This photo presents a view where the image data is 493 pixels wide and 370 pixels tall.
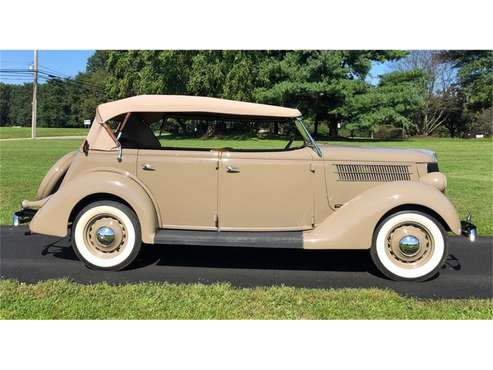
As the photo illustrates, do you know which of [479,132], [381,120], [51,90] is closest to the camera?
[381,120]

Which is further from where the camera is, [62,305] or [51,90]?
[51,90]

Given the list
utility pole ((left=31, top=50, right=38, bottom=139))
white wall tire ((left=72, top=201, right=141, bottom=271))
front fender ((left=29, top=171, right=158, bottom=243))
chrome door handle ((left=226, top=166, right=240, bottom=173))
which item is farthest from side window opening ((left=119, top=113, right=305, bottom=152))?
utility pole ((left=31, top=50, right=38, bottom=139))

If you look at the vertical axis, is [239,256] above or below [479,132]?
below

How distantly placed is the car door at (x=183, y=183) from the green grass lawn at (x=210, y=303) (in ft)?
3.03

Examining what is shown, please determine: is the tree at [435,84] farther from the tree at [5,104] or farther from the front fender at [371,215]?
the tree at [5,104]

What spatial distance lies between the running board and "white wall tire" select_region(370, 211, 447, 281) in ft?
2.73

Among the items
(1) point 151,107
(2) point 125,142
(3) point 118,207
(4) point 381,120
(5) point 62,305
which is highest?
(4) point 381,120

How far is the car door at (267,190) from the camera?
457 cm

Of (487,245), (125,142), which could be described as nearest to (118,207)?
(125,142)

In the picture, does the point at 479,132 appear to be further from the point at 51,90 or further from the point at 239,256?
the point at 51,90

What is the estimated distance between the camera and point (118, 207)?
14.8 ft

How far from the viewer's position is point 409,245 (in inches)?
167

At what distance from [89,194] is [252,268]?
6.23 ft

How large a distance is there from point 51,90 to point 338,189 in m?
65.6
